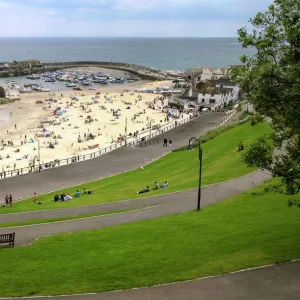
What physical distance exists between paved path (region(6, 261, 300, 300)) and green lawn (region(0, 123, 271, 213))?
35.0 feet

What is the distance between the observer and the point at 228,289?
1031 centimetres

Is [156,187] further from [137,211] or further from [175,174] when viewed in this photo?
[137,211]

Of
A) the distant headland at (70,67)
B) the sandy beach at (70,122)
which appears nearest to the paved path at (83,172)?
the sandy beach at (70,122)

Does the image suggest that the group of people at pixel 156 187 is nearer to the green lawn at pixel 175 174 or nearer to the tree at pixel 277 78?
the green lawn at pixel 175 174

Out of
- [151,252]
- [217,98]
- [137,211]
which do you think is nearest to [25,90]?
[217,98]

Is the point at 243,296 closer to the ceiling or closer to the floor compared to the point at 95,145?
closer to the ceiling

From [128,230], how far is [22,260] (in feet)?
12.9

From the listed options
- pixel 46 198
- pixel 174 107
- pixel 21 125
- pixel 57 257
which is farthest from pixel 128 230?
pixel 174 107

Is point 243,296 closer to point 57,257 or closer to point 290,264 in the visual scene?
point 290,264

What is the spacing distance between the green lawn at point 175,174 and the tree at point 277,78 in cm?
1070

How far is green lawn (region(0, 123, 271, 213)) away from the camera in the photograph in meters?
21.9

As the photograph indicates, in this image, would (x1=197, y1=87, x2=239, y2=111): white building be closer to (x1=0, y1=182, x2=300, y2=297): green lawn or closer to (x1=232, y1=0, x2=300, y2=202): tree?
(x1=0, y1=182, x2=300, y2=297): green lawn

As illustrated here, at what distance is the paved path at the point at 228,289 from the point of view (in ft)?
32.8

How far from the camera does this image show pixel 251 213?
15.9 meters
